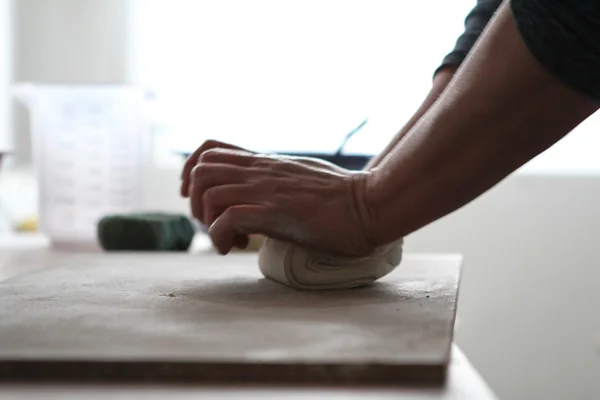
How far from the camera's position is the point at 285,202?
0.62m

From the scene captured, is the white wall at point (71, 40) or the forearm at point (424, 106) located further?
the white wall at point (71, 40)

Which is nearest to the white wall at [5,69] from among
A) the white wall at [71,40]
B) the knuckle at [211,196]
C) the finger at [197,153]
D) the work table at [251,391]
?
the white wall at [71,40]

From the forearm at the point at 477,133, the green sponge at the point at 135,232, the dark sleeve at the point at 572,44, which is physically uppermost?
the dark sleeve at the point at 572,44

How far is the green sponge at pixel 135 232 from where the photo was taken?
1.08 m

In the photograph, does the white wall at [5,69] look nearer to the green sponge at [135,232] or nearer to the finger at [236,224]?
the green sponge at [135,232]

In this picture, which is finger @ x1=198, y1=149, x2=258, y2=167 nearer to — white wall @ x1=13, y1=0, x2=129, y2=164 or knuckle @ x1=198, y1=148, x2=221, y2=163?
knuckle @ x1=198, y1=148, x2=221, y2=163

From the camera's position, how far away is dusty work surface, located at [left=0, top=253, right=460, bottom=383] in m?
0.38

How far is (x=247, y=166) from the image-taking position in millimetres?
675

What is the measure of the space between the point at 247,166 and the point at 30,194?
139cm

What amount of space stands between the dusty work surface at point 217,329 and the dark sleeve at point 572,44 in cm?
18

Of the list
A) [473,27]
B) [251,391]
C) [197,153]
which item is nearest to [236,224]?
[197,153]

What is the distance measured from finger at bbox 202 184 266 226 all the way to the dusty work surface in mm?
70

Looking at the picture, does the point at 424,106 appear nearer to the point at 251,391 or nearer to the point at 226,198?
the point at 226,198

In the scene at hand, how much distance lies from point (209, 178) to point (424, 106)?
29 centimetres
